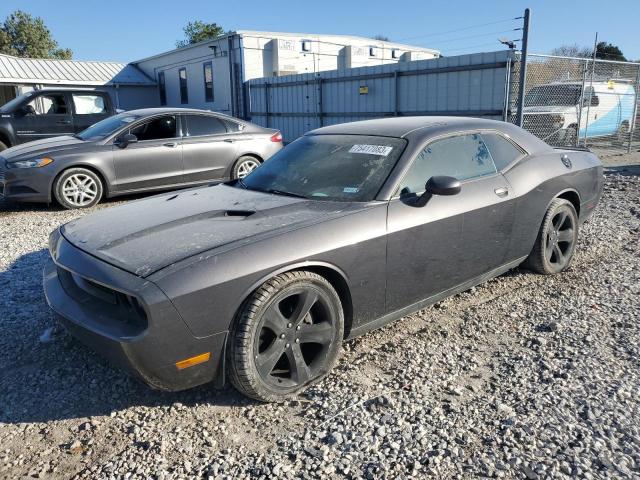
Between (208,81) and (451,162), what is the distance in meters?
20.4

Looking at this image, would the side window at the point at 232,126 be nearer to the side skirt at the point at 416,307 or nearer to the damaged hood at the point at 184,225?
the damaged hood at the point at 184,225

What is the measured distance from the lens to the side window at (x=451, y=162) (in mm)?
3543

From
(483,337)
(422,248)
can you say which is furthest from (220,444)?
(483,337)

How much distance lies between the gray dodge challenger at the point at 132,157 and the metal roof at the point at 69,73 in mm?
22417

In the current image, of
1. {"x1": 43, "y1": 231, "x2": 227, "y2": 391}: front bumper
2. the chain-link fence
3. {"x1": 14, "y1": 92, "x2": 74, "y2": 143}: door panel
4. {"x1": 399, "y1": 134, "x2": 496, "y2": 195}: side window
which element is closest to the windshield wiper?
{"x1": 399, "y1": 134, "x2": 496, "y2": 195}: side window

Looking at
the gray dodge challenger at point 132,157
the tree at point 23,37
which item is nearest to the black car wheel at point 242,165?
the gray dodge challenger at point 132,157

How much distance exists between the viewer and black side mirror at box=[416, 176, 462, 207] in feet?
10.9

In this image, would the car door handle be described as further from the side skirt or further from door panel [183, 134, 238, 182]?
door panel [183, 134, 238, 182]

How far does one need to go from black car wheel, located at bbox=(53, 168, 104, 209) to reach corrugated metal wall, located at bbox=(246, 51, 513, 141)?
7.99 m

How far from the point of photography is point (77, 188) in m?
7.78

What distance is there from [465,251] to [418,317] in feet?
2.10

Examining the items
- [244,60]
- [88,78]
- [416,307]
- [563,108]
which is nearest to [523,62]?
[563,108]

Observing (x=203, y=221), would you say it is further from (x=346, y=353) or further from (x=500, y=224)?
(x=500, y=224)

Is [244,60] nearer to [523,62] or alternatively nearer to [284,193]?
[523,62]
